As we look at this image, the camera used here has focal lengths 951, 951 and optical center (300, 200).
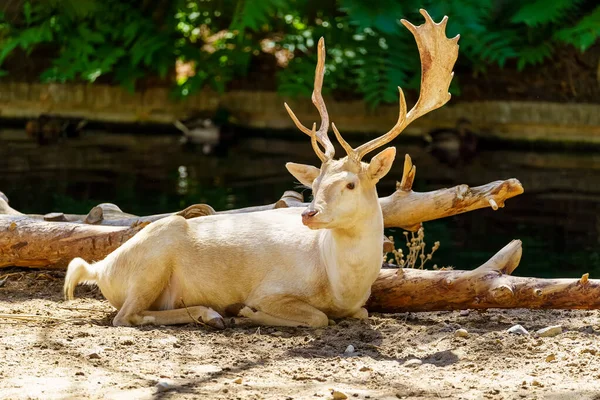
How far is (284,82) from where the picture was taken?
16344mm

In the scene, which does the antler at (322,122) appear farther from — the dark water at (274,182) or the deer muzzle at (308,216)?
the dark water at (274,182)

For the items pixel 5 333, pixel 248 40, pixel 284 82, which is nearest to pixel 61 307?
pixel 5 333

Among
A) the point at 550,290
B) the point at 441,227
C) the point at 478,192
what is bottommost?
the point at 441,227

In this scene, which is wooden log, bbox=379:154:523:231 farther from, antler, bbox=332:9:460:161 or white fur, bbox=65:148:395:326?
white fur, bbox=65:148:395:326

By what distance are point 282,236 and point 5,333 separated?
1684 millimetres

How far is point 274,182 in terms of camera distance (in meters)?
12.8

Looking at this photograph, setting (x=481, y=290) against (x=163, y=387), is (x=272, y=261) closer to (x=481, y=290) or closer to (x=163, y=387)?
(x=481, y=290)

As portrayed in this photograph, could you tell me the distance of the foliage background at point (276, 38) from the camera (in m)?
15.6

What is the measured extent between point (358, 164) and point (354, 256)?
1.73 feet

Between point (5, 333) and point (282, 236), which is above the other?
point (282, 236)

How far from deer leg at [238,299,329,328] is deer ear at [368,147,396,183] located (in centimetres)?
86

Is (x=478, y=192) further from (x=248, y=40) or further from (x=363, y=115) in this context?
(x=248, y=40)

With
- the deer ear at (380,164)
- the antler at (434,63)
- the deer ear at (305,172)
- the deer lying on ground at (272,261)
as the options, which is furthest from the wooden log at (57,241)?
the antler at (434,63)

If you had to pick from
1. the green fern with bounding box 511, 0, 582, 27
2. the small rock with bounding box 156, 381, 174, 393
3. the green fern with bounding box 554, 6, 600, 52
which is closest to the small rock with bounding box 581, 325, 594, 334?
the small rock with bounding box 156, 381, 174, 393
